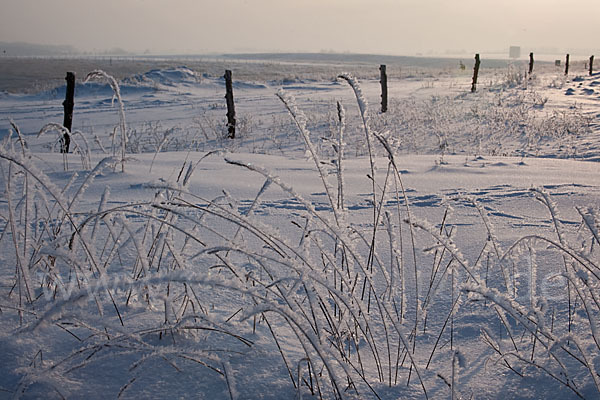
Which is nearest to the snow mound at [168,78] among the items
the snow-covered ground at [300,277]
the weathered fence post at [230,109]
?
the weathered fence post at [230,109]

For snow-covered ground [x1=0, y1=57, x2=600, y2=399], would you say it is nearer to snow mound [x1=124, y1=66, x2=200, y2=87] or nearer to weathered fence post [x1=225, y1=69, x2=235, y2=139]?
weathered fence post [x1=225, y1=69, x2=235, y2=139]

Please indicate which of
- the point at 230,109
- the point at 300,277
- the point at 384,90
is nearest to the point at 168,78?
the point at 384,90

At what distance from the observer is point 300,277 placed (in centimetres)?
117

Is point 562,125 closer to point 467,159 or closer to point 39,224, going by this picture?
point 467,159

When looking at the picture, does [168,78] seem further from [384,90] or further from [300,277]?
[300,277]

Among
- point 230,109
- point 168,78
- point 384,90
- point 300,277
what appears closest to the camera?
point 300,277

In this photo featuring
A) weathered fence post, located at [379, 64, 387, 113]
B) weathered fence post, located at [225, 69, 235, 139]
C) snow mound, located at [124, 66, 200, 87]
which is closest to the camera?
weathered fence post, located at [225, 69, 235, 139]

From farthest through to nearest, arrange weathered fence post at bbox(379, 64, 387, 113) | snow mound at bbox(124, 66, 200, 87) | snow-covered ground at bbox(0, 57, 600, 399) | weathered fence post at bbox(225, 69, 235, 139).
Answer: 1. snow mound at bbox(124, 66, 200, 87)
2. weathered fence post at bbox(379, 64, 387, 113)
3. weathered fence post at bbox(225, 69, 235, 139)
4. snow-covered ground at bbox(0, 57, 600, 399)

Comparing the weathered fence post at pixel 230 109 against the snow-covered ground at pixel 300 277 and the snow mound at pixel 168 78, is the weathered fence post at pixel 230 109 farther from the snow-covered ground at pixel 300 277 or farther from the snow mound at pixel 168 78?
the snow mound at pixel 168 78

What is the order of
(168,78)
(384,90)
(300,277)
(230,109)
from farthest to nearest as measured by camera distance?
(168,78) < (384,90) < (230,109) < (300,277)

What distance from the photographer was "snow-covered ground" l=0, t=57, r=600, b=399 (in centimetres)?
125

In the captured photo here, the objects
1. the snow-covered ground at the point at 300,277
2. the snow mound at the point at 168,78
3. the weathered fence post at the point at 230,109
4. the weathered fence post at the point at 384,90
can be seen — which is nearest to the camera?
the snow-covered ground at the point at 300,277

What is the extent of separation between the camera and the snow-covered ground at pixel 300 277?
1250 mm

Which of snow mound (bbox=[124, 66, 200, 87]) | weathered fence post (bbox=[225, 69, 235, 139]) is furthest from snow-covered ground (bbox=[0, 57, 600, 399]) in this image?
snow mound (bbox=[124, 66, 200, 87])
